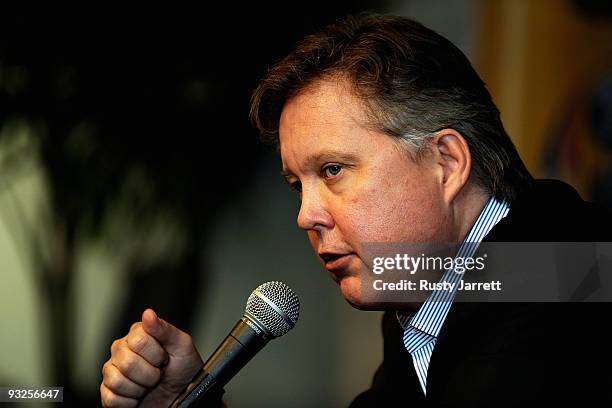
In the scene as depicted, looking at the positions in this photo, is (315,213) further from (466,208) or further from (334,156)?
(466,208)

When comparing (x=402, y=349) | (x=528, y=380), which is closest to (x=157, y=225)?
(x=402, y=349)

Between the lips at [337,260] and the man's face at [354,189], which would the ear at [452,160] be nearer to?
the man's face at [354,189]

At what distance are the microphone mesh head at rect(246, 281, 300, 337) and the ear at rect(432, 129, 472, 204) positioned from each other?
372 mm

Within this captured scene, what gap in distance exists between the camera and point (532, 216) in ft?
4.52

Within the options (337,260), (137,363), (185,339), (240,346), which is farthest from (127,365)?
(337,260)

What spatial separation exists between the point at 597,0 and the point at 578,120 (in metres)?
0.37

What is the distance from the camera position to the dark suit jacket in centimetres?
118

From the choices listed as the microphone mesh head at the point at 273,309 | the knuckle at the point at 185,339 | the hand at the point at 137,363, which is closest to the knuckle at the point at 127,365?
the hand at the point at 137,363

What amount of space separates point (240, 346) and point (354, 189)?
362 mm

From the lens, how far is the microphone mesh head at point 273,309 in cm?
126

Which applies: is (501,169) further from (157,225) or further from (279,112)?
(157,225)

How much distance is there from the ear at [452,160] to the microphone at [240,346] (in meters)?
0.39

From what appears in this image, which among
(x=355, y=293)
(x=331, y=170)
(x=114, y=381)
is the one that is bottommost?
(x=114, y=381)

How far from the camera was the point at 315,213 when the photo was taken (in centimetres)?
146
